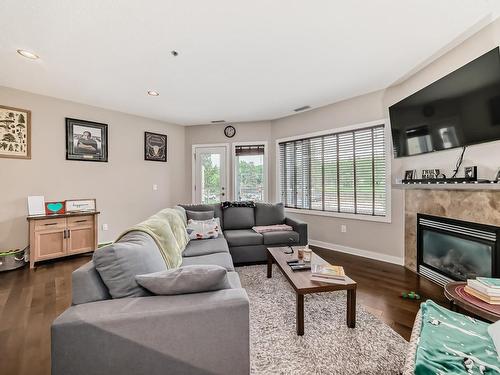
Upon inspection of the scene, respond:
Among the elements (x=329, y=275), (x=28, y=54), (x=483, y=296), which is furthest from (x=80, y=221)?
(x=483, y=296)

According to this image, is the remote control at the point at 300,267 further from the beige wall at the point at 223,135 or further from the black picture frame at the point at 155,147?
the black picture frame at the point at 155,147

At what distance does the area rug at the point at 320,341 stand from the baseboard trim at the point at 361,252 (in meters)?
1.52

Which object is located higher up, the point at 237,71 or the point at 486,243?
the point at 237,71

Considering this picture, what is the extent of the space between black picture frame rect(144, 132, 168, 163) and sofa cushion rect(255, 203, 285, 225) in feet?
8.34

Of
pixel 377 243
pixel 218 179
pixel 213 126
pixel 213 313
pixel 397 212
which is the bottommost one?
pixel 377 243

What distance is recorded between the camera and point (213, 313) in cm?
114

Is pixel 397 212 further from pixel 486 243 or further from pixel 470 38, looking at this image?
pixel 470 38

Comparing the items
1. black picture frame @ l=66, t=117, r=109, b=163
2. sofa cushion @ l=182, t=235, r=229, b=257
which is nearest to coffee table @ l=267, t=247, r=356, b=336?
sofa cushion @ l=182, t=235, r=229, b=257

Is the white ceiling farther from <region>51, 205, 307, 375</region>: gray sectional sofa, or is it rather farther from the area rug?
the area rug

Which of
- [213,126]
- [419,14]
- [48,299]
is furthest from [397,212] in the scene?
[48,299]

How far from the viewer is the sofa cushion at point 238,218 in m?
3.80

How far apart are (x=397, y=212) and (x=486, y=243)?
4.00 ft

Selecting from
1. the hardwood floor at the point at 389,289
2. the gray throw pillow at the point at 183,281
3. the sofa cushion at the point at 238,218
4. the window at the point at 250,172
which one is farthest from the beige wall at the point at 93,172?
the hardwood floor at the point at 389,289

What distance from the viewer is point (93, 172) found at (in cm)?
412
